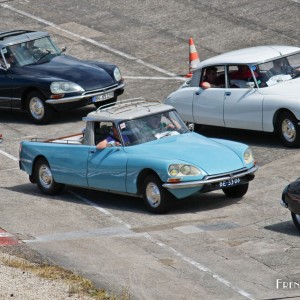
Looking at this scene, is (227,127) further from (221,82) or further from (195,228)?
(195,228)

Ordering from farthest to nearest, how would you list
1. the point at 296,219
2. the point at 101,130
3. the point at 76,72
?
the point at 76,72 < the point at 101,130 < the point at 296,219

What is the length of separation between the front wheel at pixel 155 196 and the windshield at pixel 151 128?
2.85 ft

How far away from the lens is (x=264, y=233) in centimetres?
1313

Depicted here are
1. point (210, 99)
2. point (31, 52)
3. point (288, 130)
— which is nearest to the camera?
point (288, 130)

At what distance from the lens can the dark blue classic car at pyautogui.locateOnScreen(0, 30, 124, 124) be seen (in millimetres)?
20359

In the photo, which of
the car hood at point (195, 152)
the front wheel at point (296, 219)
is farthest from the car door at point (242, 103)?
the front wheel at point (296, 219)

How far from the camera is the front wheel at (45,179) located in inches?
631

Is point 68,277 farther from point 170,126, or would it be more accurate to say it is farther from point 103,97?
point 103,97

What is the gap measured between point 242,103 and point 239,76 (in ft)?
1.80

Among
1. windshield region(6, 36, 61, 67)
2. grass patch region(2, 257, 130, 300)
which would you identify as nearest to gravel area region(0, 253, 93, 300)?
grass patch region(2, 257, 130, 300)

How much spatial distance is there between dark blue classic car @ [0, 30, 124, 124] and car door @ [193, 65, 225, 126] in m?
2.58

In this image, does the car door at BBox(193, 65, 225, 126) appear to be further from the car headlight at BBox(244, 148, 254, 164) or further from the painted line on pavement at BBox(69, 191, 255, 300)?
the painted line on pavement at BBox(69, 191, 255, 300)

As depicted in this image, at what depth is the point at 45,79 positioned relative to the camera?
20469 mm

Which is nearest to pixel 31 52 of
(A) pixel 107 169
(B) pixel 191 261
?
(A) pixel 107 169
